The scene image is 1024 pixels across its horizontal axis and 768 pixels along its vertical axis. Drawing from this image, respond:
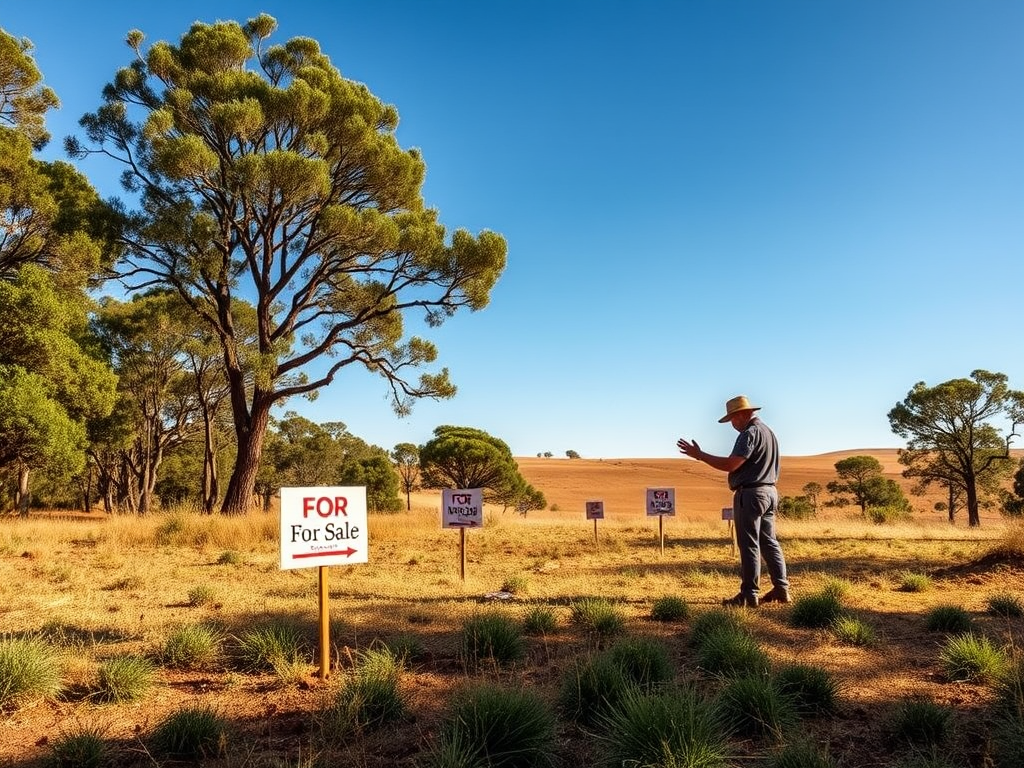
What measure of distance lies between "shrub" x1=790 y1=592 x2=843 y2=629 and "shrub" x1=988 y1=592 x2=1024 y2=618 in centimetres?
169

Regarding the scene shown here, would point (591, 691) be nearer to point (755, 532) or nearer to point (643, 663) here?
point (643, 663)

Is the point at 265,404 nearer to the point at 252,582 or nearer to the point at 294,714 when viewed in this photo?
the point at 252,582

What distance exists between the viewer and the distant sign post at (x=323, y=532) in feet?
14.0

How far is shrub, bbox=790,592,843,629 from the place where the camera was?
231 inches

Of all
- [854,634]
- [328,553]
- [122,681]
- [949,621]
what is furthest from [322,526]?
[949,621]

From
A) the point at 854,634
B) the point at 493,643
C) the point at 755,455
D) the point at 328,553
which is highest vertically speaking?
the point at 755,455

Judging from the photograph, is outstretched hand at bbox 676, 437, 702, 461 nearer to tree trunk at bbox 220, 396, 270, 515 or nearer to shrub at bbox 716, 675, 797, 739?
shrub at bbox 716, 675, 797, 739

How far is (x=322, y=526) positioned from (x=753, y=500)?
450 centimetres

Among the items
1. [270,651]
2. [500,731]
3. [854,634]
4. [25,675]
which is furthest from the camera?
[854,634]

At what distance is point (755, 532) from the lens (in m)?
6.75

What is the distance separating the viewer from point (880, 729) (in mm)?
3410

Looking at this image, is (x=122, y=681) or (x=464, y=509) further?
(x=464, y=509)

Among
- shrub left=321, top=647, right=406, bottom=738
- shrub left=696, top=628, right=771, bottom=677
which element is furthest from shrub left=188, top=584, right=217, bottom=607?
shrub left=696, top=628, right=771, bottom=677

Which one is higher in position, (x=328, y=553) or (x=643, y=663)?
(x=328, y=553)
